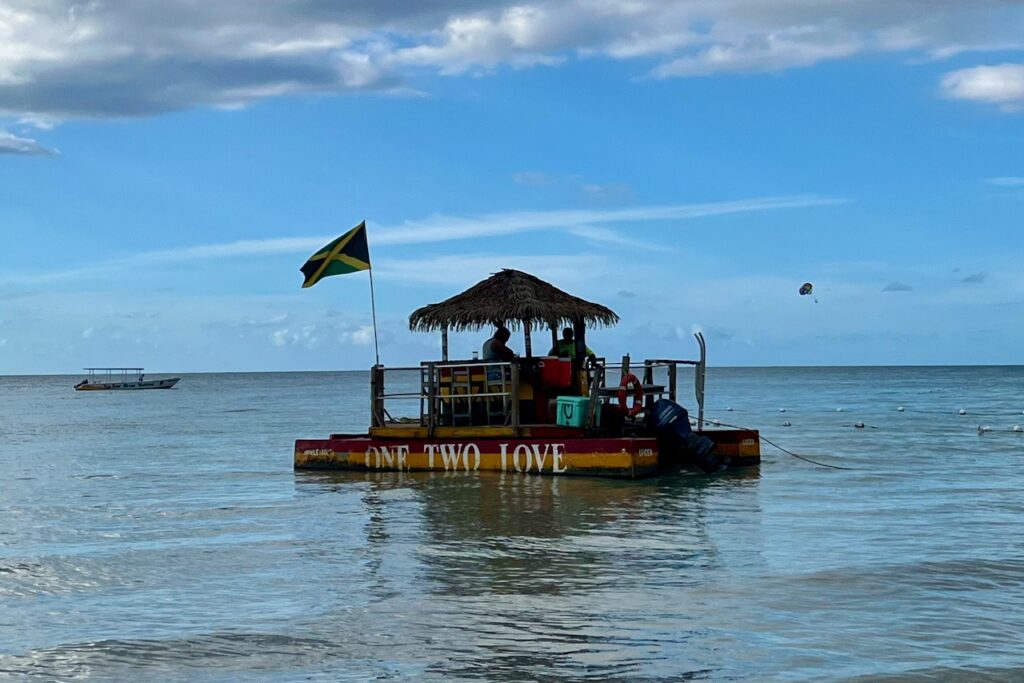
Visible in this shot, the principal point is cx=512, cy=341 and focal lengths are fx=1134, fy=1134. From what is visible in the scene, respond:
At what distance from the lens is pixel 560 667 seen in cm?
750

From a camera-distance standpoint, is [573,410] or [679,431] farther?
[679,431]

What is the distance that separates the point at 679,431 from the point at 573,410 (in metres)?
2.00

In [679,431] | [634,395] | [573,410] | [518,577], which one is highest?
[634,395]

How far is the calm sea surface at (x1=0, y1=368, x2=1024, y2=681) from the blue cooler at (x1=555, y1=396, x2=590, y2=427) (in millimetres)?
1069

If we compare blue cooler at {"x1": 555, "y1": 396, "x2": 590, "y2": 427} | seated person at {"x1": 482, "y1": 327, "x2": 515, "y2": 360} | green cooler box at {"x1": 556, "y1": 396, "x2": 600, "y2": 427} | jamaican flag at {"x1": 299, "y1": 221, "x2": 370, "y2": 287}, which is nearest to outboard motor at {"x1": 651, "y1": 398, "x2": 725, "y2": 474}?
green cooler box at {"x1": 556, "y1": 396, "x2": 600, "y2": 427}

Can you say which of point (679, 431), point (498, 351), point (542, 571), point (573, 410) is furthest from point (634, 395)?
point (542, 571)

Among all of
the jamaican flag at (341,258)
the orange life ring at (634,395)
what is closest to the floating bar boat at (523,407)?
the orange life ring at (634,395)

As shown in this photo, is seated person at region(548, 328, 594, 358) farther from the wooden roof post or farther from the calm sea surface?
the calm sea surface

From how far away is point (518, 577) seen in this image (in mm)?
10578

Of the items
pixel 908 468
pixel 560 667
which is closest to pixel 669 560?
pixel 560 667

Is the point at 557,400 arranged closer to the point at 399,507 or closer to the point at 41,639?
the point at 399,507

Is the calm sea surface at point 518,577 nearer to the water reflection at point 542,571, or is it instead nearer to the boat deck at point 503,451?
the water reflection at point 542,571

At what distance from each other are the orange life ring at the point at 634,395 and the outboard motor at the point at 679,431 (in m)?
0.35

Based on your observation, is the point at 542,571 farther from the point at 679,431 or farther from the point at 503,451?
the point at 679,431
